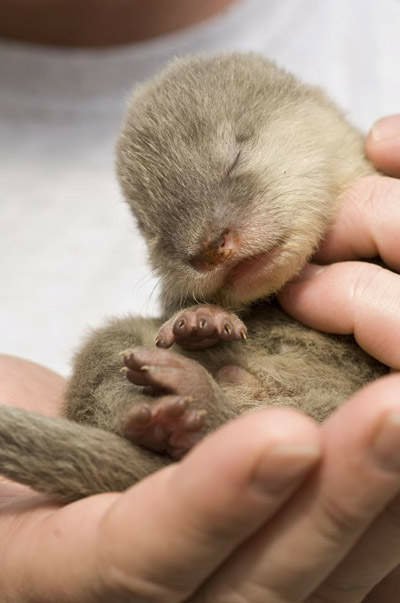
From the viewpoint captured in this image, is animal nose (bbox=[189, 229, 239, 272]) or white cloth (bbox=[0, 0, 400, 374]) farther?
white cloth (bbox=[0, 0, 400, 374])

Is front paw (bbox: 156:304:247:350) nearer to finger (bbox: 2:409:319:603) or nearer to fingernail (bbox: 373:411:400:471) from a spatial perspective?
finger (bbox: 2:409:319:603)

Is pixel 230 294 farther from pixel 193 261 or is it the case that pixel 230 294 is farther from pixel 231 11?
pixel 231 11

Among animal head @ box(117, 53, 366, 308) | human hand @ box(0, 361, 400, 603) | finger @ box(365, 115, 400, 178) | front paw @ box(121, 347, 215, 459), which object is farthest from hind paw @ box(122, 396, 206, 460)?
finger @ box(365, 115, 400, 178)

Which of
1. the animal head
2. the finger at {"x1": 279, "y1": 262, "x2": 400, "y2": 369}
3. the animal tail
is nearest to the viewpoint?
the animal tail

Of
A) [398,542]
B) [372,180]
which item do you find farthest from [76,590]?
[372,180]

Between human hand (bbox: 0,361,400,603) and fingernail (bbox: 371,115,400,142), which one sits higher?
fingernail (bbox: 371,115,400,142)
